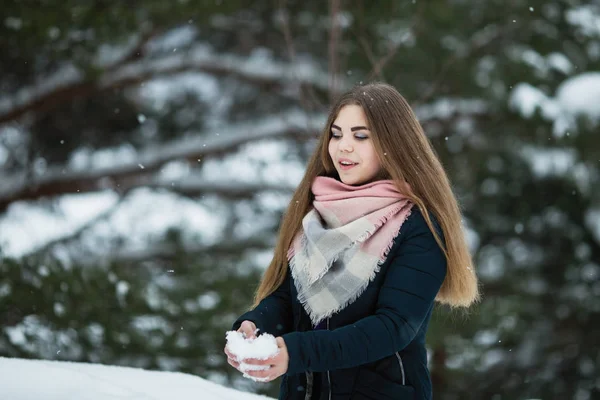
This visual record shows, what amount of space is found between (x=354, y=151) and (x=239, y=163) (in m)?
5.58

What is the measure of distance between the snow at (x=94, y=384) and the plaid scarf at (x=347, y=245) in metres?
0.66

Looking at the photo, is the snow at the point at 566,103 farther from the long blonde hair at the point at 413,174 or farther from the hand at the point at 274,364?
the hand at the point at 274,364

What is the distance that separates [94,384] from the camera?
2035 millimetres

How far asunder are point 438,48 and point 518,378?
116 inches

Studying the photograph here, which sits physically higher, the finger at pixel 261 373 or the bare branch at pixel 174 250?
the bare branch at pixel 174 250

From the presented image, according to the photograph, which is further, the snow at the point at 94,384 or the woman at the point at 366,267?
the snow at the point at 94,384

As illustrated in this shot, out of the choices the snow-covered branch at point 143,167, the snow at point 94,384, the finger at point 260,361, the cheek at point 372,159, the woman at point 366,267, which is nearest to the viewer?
the finger at point 260,361

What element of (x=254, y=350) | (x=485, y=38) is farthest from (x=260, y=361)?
(x=485, y=38)

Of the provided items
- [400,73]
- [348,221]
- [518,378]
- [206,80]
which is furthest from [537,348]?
[348,221]

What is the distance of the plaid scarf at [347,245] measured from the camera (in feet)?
5.35

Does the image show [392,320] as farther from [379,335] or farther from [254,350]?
[254,350]

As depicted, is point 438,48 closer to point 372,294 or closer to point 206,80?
point 206,80

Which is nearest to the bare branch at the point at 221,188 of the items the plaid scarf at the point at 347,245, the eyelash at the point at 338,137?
the eyelash at the point at 338,137

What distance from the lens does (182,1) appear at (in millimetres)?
5598
